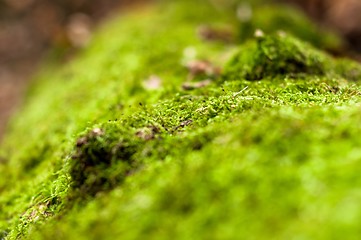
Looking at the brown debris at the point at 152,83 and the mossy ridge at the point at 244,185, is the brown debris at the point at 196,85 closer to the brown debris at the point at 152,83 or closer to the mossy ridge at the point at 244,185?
the brown debris at the point at 152,83

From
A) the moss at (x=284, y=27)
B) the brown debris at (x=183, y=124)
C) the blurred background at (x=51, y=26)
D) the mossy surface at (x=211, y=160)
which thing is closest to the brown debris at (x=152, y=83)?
the mossy surface at (x=211, y=160)

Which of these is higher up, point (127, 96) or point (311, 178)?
point (127, 96)

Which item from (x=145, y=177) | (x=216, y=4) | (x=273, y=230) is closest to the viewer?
(x=273, y=230)

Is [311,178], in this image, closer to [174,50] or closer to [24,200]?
[24,200]

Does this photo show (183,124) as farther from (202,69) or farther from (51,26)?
(51,26)

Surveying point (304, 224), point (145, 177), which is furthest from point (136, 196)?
point (304, 224)

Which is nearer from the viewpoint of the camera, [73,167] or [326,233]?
[326,233]

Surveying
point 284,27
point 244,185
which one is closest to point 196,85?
point 244,185
